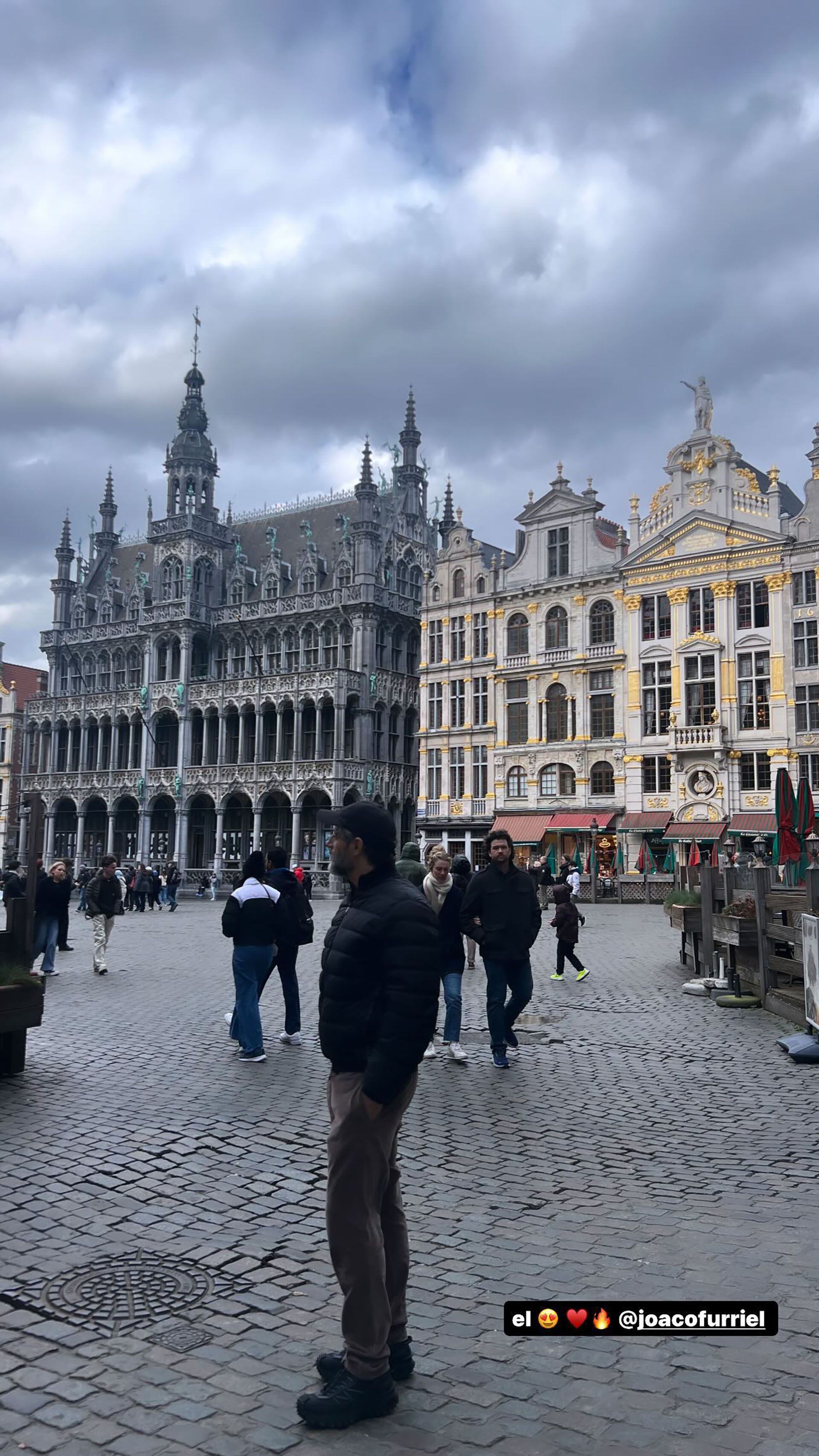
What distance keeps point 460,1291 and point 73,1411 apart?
1.78 m

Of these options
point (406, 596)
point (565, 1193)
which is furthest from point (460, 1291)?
point (406, 596)

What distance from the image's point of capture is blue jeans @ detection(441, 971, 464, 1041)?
10.4m

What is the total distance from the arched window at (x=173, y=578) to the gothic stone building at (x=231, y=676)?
0.11 metres

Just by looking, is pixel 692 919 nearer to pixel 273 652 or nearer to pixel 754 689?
pixel 754 689

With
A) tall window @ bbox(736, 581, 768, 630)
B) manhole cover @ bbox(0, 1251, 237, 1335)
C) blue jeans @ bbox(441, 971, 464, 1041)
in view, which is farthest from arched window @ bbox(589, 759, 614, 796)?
manhole cover @ bbox(0, 1251, 237, 1335)

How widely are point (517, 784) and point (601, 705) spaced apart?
5.40 m

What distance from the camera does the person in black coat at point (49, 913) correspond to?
15992 millimetres

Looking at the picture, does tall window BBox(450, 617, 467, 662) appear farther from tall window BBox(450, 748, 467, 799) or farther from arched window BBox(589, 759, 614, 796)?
arched window BBox(589, 759, 614, 796)

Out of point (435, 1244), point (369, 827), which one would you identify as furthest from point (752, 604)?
point (369, 827)

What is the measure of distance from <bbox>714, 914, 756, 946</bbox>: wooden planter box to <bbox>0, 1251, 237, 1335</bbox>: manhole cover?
9892 mm

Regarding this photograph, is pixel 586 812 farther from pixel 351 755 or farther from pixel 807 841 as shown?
pixel 351 755

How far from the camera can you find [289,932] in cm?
1061

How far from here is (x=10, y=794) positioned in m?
68.6

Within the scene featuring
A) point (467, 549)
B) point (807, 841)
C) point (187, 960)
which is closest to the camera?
point (187, 960)
